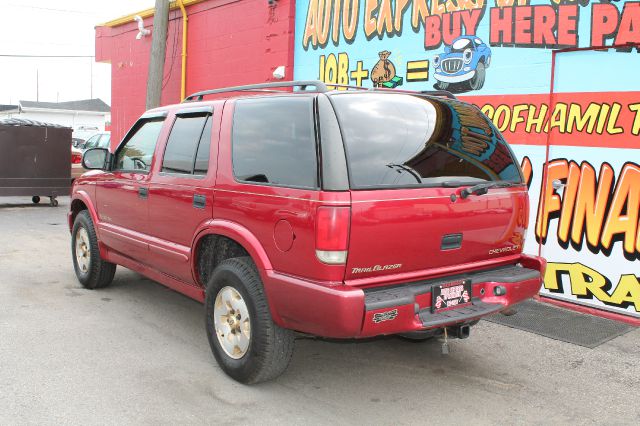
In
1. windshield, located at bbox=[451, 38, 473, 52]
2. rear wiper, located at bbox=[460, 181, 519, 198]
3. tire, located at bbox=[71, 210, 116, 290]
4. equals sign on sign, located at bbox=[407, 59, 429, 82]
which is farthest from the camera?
equals sign on sign, located at bbox=[407, 59, 429, 82]

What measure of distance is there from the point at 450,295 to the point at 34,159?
1163 cm

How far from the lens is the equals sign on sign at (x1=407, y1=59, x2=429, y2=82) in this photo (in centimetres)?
801

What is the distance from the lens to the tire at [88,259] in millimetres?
6258

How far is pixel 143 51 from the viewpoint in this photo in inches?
598

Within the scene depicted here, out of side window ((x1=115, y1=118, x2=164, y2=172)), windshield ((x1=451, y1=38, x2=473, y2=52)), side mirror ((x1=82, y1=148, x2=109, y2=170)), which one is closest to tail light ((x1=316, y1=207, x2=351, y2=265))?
side window ((x1=115, y1=118, x2=164, y2=172))

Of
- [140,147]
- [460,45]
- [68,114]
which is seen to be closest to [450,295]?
[140,147]

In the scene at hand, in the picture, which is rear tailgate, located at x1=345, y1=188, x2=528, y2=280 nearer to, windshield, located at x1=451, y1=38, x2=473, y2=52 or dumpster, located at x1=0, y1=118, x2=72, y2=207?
windshield, located at x1=451, y1=38, x2=473, y2=52

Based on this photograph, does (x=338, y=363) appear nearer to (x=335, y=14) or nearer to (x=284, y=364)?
(x=284, y=364)

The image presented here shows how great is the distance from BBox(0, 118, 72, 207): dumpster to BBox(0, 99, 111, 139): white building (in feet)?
152

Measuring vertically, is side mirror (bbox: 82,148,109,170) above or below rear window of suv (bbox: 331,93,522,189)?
below

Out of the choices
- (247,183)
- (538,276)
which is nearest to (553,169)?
(538,276)

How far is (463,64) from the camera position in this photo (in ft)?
24.6

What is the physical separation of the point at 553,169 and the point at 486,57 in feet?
5.37

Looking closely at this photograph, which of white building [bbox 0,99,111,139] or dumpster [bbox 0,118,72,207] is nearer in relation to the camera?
dumpster [bbox 0,118,72,207]
